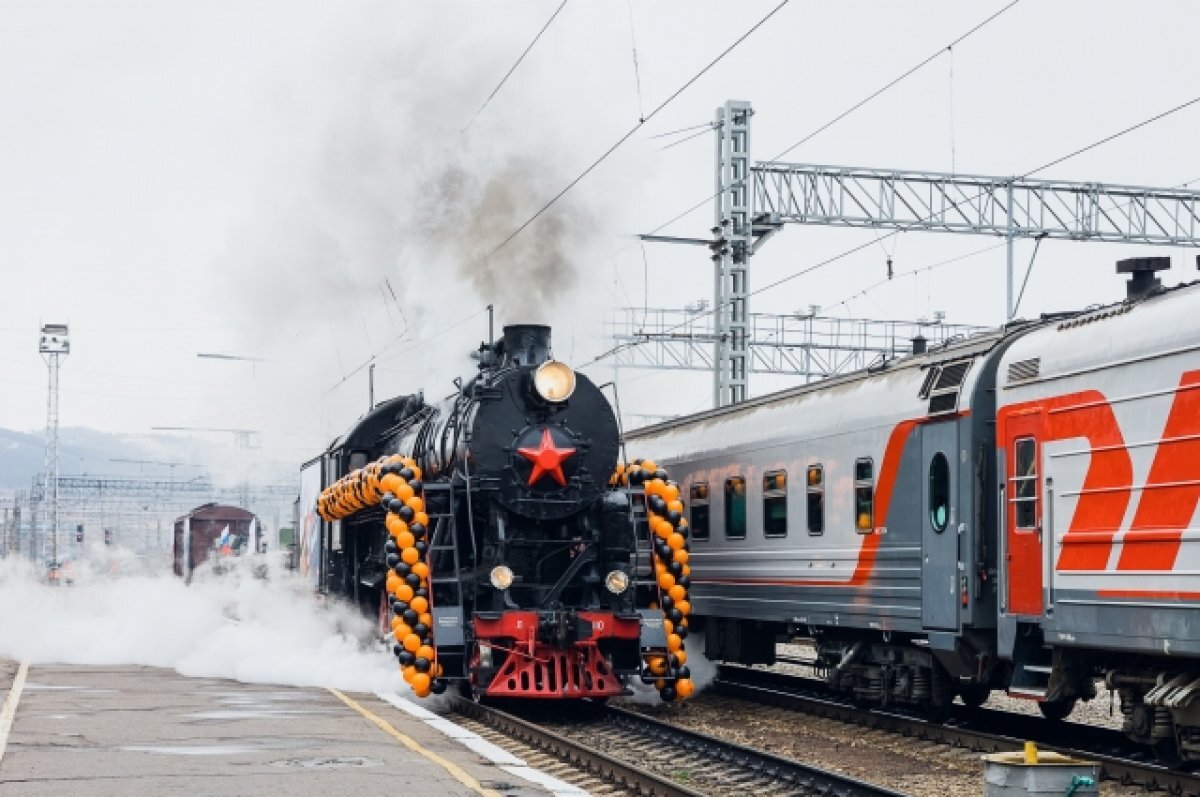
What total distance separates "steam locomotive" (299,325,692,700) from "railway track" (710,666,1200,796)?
187 centimetres

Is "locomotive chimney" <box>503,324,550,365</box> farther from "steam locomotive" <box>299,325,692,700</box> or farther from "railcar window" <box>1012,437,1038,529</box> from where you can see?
"railcar window" <box>1012,437,1038,529</box>

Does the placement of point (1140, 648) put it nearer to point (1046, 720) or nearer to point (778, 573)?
point (1046, 720)

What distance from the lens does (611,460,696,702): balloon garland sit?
17141 millimetres

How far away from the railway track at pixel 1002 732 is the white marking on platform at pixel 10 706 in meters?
7.85

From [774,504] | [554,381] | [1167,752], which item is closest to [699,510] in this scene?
[774,504]

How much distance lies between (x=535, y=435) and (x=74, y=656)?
37.8ft

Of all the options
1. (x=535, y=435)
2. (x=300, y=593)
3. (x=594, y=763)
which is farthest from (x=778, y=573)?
(x=300, y=593)

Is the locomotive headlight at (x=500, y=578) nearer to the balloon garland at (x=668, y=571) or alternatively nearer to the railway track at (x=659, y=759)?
the railway track at (x=659, y=759)

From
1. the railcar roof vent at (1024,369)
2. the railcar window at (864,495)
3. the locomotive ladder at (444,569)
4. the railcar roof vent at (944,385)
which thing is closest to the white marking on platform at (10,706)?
the locomotive ladder at (444,569)

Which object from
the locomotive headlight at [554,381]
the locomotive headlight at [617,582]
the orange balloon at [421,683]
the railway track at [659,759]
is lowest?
the railway track at [659,759]

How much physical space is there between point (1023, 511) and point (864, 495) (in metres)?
3.00

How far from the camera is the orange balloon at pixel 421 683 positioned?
1630 cm

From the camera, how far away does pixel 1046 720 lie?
1599 centimetres

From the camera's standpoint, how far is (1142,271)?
13320 mm
